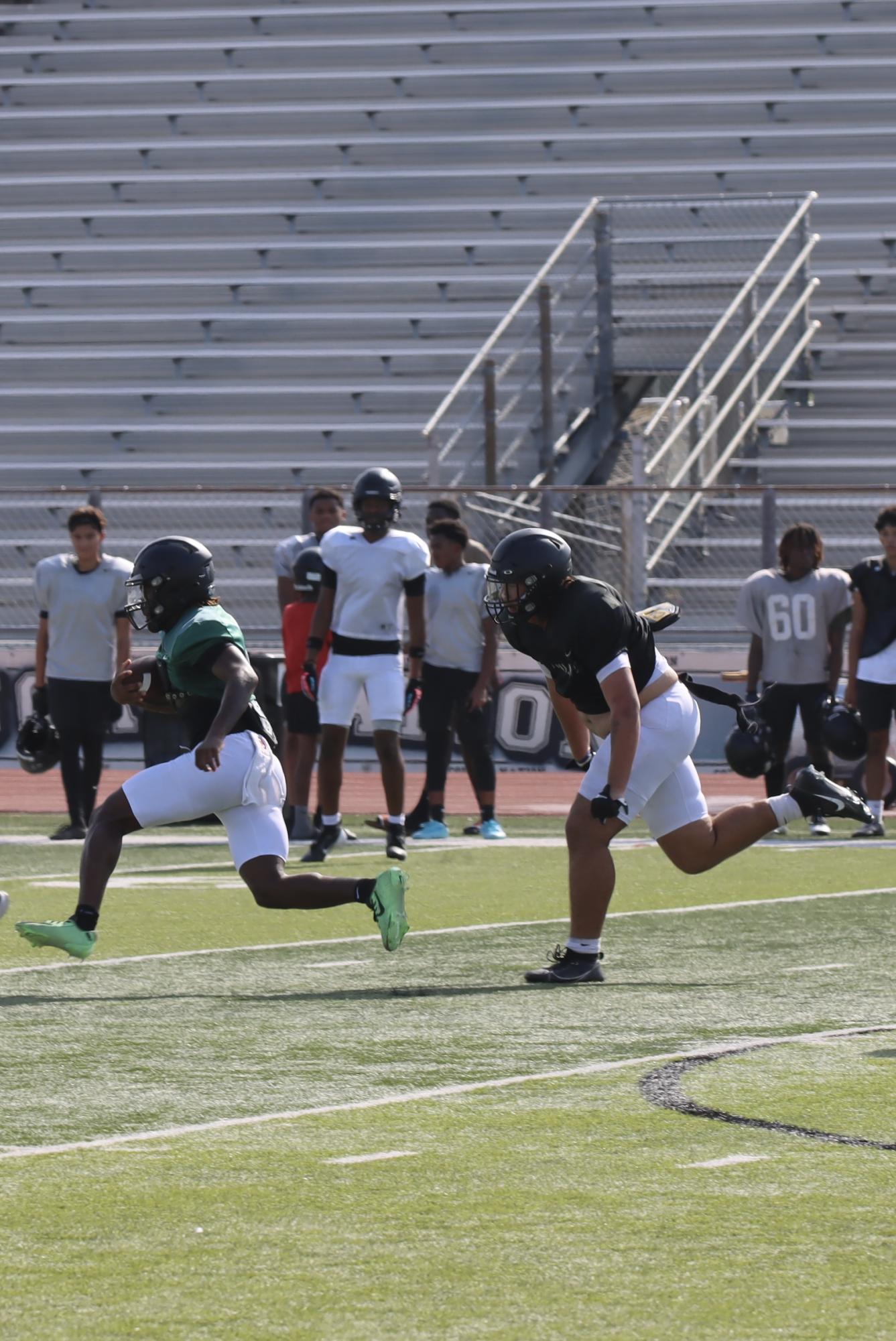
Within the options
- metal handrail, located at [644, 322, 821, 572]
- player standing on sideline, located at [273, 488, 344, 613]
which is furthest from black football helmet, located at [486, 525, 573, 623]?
metal handrail, located at [644, 322, 821, 572]

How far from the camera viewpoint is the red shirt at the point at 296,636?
474 inches

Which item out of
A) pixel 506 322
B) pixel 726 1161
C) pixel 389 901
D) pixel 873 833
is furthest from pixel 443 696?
pixel 726 1161

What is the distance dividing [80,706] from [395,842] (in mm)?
2421

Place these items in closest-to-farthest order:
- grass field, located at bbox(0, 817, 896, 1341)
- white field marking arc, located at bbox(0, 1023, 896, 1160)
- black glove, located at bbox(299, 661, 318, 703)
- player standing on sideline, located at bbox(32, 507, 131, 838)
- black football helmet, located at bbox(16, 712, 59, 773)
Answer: grass field, located at bbox(0, 817, 896, 1341), white field marking arc, located at bbox(0, 1023, 896, 1160), black glove, located at bbox(299, 661, 318, 703), player standing on sideline, located at bbox(32, 507, 131, 838), black football helmet, located at bbox(16, 712, 59, 773)

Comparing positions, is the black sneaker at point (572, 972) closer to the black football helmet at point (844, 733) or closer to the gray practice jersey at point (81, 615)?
the black football helmet at point (844, 733)

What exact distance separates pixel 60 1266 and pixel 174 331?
20.0 metres

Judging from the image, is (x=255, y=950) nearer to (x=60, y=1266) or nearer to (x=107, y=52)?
(x=60, y=1266)

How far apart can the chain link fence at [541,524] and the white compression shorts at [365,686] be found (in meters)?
4.91

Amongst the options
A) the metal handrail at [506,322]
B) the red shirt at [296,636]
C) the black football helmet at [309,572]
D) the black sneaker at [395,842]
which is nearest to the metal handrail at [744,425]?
the metal handrail at [506,322]

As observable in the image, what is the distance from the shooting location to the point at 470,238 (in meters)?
23.4

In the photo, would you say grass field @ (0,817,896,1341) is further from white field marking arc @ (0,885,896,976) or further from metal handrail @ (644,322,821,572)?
metal handrail @ (644,322,821,572)

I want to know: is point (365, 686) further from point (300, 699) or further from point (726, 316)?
point (726, 316)

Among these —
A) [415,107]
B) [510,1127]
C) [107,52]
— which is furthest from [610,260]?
[510,1127]

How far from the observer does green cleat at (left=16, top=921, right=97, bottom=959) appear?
6.99m
